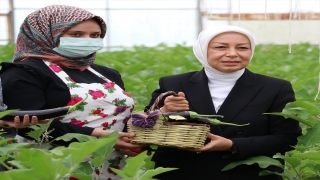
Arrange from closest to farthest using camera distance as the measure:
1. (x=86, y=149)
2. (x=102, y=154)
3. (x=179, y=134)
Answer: (x=86, y=149) < (x=102, y=154) < (x=179, y=134)

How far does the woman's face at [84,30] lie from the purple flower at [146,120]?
2.07 ft

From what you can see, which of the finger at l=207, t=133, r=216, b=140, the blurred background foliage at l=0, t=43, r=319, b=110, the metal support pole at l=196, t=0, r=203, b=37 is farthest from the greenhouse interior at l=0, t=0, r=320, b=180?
the metal support pole at l=196, t=0, r=203, b=37

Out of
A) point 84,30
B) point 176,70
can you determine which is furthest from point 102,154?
point 176,70

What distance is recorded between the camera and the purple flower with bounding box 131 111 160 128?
10.6 feet

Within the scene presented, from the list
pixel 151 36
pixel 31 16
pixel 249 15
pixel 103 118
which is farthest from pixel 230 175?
pixel 151 36

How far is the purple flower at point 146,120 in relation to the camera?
322cm

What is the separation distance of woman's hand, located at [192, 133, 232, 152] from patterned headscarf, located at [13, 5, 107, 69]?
813 millimetres

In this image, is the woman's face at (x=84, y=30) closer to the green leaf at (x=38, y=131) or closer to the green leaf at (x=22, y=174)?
the green leaf at (x=38, y=131)

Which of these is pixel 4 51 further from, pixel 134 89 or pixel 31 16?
pixel 31 16

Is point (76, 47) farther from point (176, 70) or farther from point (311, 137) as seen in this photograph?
point (176, 70)

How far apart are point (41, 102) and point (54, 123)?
114mm

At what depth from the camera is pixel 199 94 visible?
3.52 m

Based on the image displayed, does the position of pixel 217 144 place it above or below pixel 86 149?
below

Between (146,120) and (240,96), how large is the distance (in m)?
0.49
